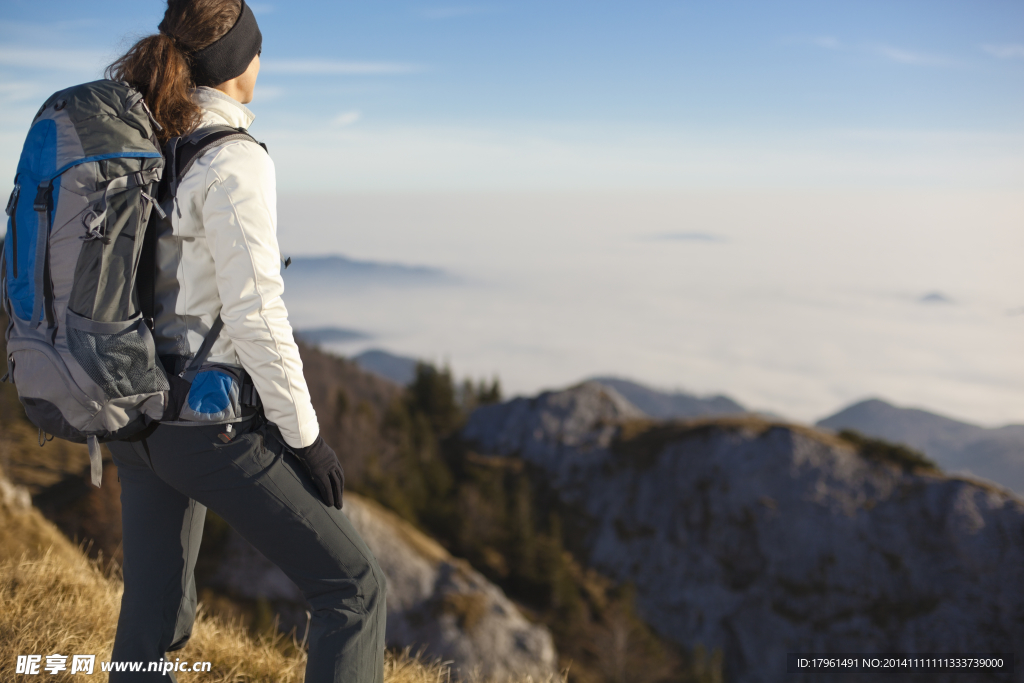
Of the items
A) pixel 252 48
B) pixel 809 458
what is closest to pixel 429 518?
pixel 809 458

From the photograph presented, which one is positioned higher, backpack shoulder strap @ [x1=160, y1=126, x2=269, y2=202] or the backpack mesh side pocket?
backpack shoulder strap @ [x1=160, y1=126, x2=269, y2=202]

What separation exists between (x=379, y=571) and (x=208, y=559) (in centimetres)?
3043

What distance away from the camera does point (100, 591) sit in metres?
4.26

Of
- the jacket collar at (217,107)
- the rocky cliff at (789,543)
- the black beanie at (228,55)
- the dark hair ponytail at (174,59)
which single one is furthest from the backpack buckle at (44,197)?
the rocky cliff at (789,543)

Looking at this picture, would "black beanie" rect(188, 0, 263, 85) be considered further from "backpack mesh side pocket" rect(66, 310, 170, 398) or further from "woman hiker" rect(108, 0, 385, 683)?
"backpack mesh side pocket" rect(66, 310, 170, 398)

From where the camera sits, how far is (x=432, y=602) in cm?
2834

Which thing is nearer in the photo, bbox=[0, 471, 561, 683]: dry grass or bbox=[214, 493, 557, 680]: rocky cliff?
bbox=[0, 471, 561, 683]: dry grass

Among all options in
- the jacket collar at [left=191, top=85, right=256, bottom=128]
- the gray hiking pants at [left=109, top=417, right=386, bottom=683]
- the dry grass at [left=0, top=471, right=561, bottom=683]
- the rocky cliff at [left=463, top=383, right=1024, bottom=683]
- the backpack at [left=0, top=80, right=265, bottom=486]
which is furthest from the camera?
the rocky cliff at [left=463, top=383, right=1024, bottom=683]

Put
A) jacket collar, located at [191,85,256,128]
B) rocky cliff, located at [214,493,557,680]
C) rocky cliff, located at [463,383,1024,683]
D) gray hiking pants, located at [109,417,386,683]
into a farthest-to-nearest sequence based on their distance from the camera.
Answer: rocky cliff, located at [463,383,1024,683] < rocky cliff, located at [214,493,557,680] < jacket collar, located at [191,85,256,128] < gray hiking pants, located at [109,417,386,683]

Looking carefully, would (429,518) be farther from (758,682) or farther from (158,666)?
(158,666)

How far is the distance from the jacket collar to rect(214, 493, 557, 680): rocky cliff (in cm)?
2645

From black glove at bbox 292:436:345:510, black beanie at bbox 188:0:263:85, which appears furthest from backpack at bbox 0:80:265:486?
black glove at bbox 292:436:345:510

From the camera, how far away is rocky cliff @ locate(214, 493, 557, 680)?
1072 inches

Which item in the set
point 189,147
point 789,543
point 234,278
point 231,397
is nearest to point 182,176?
point 189,147
